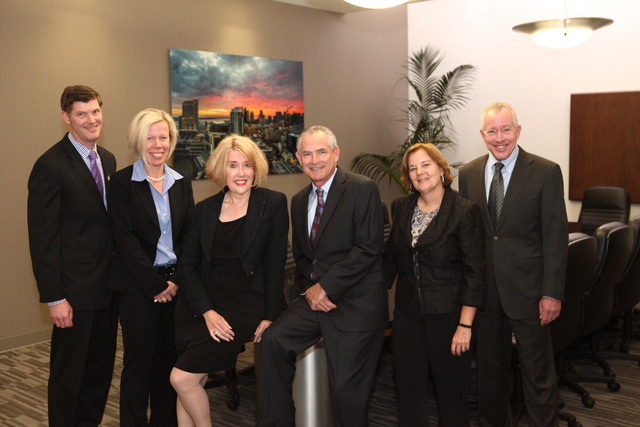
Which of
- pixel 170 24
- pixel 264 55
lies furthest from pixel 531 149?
pixel 170 24

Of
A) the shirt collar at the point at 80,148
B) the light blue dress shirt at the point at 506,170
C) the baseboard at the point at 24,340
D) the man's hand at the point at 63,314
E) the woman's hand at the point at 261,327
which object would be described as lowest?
the baseboard at the point at 24,340

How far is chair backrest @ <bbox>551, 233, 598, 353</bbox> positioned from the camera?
3564mm

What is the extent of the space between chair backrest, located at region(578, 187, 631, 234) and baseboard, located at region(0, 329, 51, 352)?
507cm

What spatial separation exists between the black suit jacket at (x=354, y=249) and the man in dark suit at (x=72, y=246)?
1.04m

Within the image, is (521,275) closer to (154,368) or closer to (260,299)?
(260,299)

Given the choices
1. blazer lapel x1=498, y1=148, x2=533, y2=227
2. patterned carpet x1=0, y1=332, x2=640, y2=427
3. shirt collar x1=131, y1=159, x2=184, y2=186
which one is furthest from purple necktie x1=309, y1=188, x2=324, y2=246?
patterned carpet x1=0, y1=332, x2=640, y2=427

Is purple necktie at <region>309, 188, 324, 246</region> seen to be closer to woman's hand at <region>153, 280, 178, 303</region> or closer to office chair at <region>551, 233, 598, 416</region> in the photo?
woman's hand at <region>153, 280, 178, 303</region>

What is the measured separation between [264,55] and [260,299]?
5005 millimetres

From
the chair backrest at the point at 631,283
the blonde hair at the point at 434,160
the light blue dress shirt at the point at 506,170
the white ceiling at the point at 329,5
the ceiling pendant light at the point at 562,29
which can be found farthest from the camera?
the white ceiling at the point at 329,5

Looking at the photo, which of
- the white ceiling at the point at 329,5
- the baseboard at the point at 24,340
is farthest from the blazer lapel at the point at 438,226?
the white ceiling at the point at 329,5

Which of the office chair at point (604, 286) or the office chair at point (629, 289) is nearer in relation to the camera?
the office chair at point (604, 286)

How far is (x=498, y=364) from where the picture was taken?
10.5 feet

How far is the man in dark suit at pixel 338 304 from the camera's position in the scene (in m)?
2.87

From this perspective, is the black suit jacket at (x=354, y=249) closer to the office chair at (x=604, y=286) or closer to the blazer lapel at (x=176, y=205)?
the blazer lapel at (x=176, y=205)
